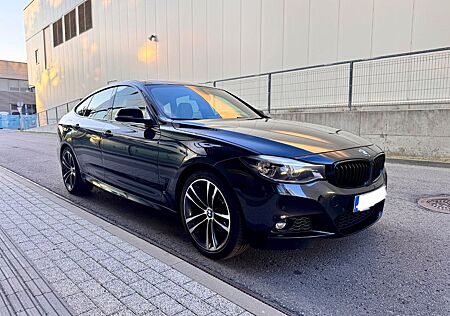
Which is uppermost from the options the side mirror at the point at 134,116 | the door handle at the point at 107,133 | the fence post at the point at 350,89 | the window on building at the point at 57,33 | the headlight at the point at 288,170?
the window on building at the point at 57,33

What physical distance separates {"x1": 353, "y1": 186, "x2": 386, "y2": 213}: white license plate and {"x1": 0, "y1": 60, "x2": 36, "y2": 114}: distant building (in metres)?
66.8

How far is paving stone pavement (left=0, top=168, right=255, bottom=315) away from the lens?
7.17 ft

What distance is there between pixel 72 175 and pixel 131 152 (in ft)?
6.65

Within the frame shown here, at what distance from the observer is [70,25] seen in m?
28.0

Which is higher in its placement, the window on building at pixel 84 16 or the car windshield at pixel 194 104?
the window on building at pixel 84 16

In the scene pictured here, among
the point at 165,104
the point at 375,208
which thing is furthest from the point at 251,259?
the point at 165,104

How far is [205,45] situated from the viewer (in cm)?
1502

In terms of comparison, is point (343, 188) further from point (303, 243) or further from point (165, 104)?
point (165, 104)

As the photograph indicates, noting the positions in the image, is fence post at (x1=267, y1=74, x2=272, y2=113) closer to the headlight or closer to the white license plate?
the white license plate

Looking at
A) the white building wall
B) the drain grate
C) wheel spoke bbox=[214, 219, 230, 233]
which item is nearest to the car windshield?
wheel spoke bbox=[214, 219, 230, 233]

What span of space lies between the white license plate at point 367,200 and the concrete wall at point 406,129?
18.6 feet

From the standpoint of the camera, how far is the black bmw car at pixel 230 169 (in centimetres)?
248

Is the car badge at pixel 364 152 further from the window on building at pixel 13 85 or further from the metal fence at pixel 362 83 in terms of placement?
the window on building at pixel 13 85

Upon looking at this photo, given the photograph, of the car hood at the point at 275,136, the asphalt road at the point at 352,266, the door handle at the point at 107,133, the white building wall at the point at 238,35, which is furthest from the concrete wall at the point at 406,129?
the door handle at the point at 107,133
